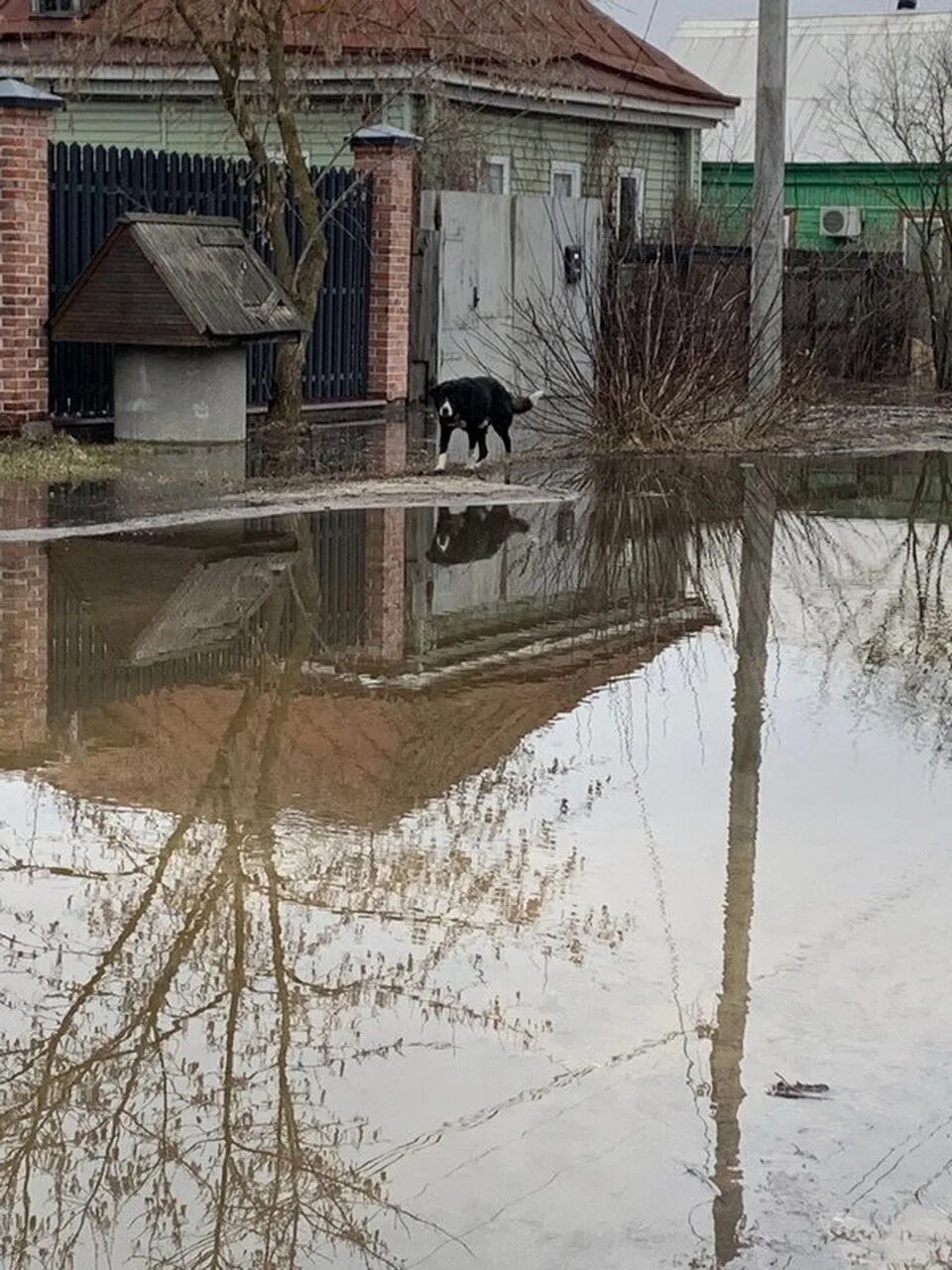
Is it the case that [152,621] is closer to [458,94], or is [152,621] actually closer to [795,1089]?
[795,1089]

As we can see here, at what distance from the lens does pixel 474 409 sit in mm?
16484

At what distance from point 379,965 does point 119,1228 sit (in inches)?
61.5

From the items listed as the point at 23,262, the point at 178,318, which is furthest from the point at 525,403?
the point at 23,262

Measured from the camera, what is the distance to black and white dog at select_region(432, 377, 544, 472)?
639 inches

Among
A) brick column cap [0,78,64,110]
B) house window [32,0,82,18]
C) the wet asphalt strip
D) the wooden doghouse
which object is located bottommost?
the wet asphalt strip

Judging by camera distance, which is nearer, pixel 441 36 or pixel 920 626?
pixel 920 626

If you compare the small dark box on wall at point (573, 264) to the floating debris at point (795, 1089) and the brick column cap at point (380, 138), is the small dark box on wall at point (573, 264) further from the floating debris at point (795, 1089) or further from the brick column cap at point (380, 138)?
the floating debris at point (795, 1089)

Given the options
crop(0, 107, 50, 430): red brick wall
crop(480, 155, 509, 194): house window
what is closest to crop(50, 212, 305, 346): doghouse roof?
crop(0, 107, 50, 430): red brick wall

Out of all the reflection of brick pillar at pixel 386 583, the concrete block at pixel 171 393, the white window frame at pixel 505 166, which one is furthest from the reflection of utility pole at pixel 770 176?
the white window frame at pixel 505 166

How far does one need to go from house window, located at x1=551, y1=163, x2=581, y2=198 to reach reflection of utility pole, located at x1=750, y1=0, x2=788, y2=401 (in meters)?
11.2

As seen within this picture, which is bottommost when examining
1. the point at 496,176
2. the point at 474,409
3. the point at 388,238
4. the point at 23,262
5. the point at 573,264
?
the point at 474,409

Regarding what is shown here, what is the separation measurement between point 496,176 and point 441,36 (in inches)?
404

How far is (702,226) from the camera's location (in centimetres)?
2736

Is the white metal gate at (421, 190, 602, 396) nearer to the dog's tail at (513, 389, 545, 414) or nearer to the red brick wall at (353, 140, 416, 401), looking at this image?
the red brick wall at (353, 140, 416, 401)
